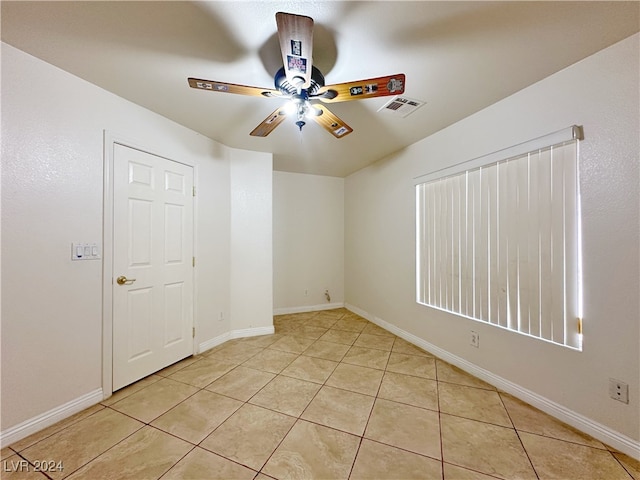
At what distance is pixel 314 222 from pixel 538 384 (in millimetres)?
3596

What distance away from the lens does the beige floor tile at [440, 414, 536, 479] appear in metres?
1.39

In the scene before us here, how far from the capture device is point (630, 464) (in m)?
1.41

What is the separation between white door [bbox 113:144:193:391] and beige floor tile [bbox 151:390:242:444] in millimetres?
690

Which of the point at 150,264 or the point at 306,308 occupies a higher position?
the point at 150,264

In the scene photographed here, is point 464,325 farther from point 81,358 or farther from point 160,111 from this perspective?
point 160,111

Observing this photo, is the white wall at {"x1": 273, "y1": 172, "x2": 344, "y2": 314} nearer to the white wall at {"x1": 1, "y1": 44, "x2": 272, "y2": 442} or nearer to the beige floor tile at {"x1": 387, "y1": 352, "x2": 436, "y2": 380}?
the beige floor tile at {"x1": 387, "y1": 352, "x2": 436, "y2": 380}

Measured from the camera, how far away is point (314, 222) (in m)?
4.70

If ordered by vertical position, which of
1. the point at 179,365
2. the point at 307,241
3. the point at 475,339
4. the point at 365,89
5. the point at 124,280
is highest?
the point at 365,89

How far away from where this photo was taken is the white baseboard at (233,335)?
295cm

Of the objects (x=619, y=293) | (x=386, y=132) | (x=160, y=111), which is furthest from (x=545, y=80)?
(x=160, y=111)

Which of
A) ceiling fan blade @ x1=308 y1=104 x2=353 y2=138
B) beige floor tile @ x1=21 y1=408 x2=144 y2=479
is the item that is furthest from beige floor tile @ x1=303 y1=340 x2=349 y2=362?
ceiling fan blade @ x1=308 y1=104 x2=353 y2=138

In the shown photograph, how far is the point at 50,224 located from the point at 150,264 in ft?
2.57

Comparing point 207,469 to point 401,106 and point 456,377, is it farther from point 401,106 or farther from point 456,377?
point 401,106

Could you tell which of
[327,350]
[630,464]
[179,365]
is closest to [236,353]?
[179,365]
